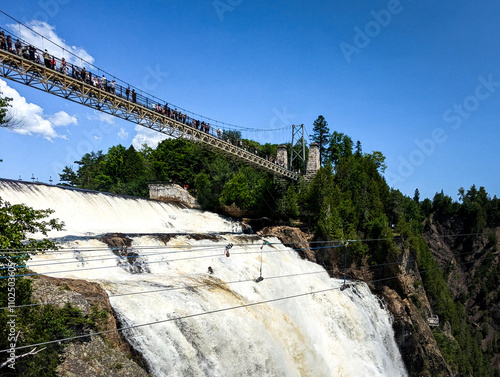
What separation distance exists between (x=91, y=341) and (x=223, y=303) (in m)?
5.47

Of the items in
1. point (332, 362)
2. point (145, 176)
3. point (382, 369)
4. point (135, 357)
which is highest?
point (145, 176)

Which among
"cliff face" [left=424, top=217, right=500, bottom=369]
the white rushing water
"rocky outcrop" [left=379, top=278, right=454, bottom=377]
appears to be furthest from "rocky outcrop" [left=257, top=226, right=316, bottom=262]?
"cliff face" [left=424, top=217, right=500, bottom=369]

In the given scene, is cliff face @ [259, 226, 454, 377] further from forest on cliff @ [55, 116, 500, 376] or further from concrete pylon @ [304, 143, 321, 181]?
concrete pylon @ [304, 143, 321, 181]

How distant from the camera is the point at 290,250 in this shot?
2659cm

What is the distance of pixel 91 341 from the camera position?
34.6 feet

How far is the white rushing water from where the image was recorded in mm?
12203

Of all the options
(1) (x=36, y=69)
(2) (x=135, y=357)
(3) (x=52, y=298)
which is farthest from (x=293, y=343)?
(1) (x=36, y=69)

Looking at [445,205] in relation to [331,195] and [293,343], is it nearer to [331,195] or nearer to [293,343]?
[331,195]

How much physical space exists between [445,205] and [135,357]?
3361 inches

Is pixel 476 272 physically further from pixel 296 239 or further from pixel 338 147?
pixel 296 239

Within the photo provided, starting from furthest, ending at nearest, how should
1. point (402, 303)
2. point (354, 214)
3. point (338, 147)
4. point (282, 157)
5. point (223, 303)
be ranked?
point (338, 147) < point (282, 157) < point (354, 214) < point (402, 303) < point (223, 303)

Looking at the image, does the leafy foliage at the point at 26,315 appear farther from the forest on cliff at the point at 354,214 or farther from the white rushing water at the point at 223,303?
the forest on cliff at the point at 354,214

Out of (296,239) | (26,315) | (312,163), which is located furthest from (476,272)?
(26,315)

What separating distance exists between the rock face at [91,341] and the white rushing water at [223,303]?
45 centimetres
